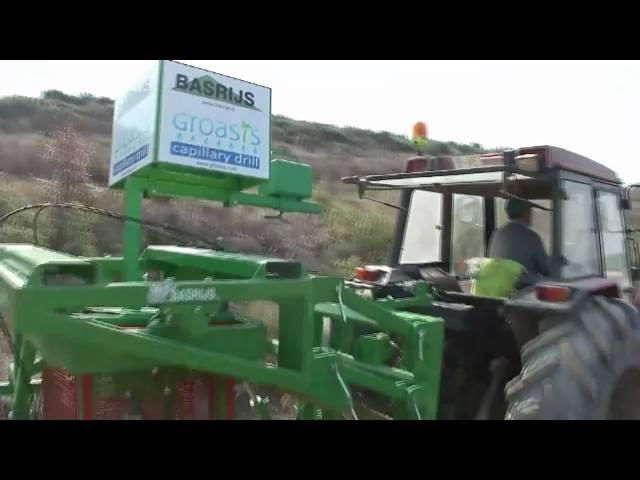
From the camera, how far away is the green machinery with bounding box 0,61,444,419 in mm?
2268

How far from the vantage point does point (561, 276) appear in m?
3.78

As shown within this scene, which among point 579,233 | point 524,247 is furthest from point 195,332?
point 579,233

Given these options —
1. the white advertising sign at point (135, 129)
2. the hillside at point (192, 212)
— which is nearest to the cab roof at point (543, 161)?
the white advertising sign at point (135, 129)

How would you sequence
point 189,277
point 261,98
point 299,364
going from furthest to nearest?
point 189,277, point 261,98, point 299,364

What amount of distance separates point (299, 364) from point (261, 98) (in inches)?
58.2

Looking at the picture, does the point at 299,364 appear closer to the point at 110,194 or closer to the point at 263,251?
the point at 263,251

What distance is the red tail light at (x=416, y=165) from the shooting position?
433 cm

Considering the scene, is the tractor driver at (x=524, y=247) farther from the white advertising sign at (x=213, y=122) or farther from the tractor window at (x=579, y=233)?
the white advertising sign at (x=213, y=122)

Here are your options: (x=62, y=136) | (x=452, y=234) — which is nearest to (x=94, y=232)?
(x=62, y=136)

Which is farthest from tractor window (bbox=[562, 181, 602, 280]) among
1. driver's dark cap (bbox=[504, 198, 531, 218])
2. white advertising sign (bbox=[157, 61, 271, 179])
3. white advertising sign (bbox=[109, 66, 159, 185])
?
white advertising sign (bbox=[109, 66, 159, 185])

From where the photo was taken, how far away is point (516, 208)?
4109 millimetres

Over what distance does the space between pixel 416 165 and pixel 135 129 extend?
86.3 inches

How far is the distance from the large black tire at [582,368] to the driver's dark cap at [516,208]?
Result: 2.72ft

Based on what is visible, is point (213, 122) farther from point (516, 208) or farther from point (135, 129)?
point (516, 208)
